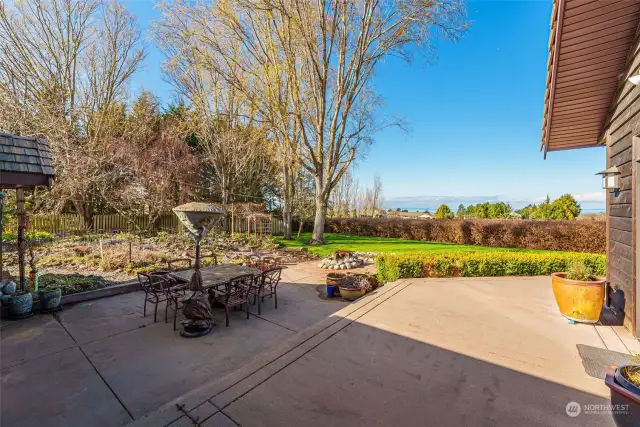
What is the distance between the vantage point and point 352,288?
6152 millimetres

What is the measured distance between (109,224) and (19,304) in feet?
42.2

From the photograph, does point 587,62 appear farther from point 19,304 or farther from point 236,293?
point 19,304

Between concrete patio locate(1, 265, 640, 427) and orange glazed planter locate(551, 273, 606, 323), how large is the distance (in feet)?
0.56

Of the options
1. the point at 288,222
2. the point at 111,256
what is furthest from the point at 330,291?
the point at 288,222

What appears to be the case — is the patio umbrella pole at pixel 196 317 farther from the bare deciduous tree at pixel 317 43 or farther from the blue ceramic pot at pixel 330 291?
the bare deciduous tree at pixel 317 43

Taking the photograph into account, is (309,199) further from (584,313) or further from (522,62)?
(584,313)

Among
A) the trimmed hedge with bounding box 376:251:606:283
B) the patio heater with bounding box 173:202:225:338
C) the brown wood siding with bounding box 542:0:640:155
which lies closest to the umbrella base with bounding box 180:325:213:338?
the patio heater with bounding box 173:202:225:338

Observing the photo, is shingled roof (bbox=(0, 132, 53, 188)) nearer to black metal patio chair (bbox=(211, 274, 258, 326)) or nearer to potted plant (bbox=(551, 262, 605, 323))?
black metal patio chair (bbox=(211, 274, 258, 326))

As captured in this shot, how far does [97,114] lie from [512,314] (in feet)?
65.0

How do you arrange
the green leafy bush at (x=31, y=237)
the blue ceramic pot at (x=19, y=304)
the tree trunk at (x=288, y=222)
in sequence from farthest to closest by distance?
the tree trunk at (x=288, y=222)
the green leafy bush at (x=31, y=237)
the blue ceramic pot at (x=19, y=304)

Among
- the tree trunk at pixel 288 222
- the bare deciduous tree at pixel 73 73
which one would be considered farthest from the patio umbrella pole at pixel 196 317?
the tree trunk at pixel 288 222

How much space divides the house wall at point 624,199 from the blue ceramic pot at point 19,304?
29.9ft

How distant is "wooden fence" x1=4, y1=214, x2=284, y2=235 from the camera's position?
13.5 meters

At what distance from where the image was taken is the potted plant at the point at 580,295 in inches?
159
